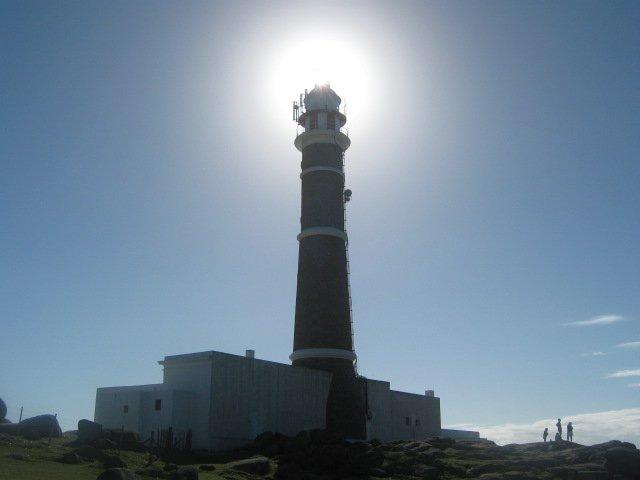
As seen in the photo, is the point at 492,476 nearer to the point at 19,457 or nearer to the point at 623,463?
the point at 623,463

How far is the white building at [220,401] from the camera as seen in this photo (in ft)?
121

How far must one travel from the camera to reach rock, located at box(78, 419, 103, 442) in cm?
3155

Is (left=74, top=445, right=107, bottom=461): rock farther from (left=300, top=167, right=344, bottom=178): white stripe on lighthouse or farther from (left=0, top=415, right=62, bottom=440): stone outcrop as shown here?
(left=300, top=167, right=344, bottom=178): white stripe on lighthouse

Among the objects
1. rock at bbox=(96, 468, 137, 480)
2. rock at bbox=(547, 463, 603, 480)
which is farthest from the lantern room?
rock at bbox=(96, 468, 137, 480)

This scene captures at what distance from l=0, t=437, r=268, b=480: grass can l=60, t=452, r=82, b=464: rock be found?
212mm

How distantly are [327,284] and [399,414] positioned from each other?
47.0ft

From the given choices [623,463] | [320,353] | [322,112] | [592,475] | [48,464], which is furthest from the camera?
[322,112]

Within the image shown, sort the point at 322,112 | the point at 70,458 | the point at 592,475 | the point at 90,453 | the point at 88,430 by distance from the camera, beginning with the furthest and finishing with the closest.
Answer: the point at 322,112, the point at 592,475, the point at 88,430, the point at 90,453, the point at 70,458

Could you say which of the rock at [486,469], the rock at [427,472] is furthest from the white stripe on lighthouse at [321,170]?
the rock at [486,469]

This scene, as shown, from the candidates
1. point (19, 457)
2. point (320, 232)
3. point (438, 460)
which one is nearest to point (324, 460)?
point (438, 460)

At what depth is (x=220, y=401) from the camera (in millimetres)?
37625

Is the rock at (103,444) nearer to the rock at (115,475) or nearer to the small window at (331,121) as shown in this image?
the rock at (115,475)

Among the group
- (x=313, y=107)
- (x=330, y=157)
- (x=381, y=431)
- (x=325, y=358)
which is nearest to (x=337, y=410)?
(x=325, y=358)

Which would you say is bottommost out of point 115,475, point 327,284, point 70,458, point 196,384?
point 115,475
